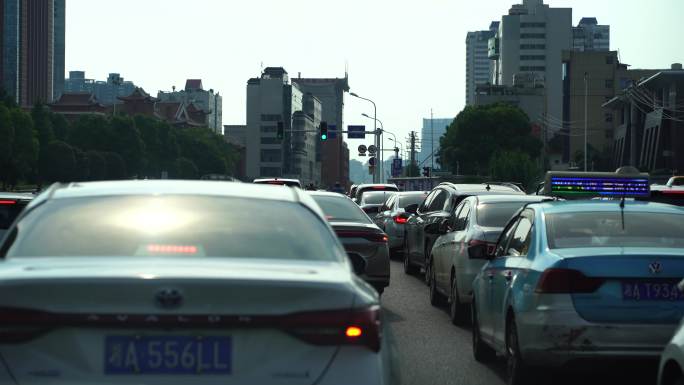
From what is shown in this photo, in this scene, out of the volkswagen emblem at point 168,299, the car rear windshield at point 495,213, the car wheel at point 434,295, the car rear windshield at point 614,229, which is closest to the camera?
the volkswagen emblem at point 168,299

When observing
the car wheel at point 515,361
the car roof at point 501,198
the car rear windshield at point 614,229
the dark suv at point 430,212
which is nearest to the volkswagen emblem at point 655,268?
the car rear windshield at point 614,229

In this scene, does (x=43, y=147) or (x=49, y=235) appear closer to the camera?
(x=49, y=235)

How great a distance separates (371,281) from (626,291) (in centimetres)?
778

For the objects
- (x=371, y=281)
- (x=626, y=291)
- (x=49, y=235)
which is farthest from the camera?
(x=371, y=281)

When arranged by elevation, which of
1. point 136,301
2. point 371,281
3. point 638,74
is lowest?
point 371,281

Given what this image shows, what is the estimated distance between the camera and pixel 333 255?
5.39 metres

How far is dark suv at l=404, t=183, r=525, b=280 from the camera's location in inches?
718

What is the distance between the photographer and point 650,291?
7977mm

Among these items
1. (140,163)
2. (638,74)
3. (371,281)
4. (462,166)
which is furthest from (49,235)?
(638,74)

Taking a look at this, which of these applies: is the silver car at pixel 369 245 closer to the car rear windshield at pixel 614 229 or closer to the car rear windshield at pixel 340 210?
the car rear windshield at pixel 340 210

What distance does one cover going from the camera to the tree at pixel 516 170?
94.6 metres

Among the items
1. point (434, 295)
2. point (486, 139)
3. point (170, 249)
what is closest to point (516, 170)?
point (486, 139)

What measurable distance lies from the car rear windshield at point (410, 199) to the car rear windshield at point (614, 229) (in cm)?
1726

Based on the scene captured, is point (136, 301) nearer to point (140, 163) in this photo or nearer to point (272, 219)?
point (272, 219)
